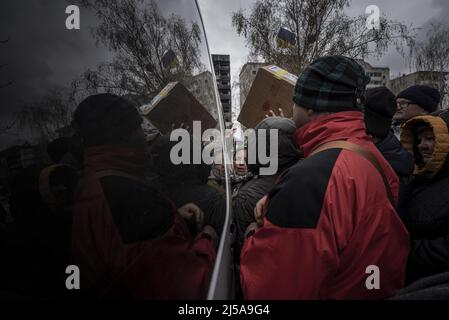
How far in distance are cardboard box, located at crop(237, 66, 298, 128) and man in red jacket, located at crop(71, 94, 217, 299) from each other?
8.46ft

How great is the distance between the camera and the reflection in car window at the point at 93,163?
50 centimetres

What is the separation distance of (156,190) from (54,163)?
11.0 inches

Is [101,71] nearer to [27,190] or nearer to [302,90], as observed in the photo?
[27,190]

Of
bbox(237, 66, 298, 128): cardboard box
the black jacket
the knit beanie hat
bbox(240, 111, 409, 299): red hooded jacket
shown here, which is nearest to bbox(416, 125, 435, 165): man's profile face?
the black jacket

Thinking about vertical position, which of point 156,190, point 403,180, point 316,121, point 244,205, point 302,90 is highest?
point 302,90

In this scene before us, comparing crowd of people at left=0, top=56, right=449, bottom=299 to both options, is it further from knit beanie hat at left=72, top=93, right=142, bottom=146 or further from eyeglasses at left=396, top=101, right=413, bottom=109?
eyeglasses at left=396, top=101, right=413, bottom=109

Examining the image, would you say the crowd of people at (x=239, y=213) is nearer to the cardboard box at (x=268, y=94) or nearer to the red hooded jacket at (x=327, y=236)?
the red hooded jacket at (x=327, y=236)

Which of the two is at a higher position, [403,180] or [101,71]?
[101,71]

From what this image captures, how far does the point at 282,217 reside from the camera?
1.02 metres

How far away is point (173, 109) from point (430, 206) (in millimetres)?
1496

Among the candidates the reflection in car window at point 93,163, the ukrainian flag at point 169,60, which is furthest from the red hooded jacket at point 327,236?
the ukrainian flag at point 169,60

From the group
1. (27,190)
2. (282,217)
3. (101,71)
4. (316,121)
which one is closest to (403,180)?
(316,121)

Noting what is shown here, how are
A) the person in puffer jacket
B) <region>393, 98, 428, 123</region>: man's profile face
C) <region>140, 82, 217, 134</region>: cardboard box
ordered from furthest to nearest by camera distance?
<region>393, 98, 428, 123</region>: man's profile face → the person in puffer jacket → <region>140, 82, 217, 134</region>: cardboard box

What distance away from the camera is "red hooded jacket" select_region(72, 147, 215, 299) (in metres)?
0.57
